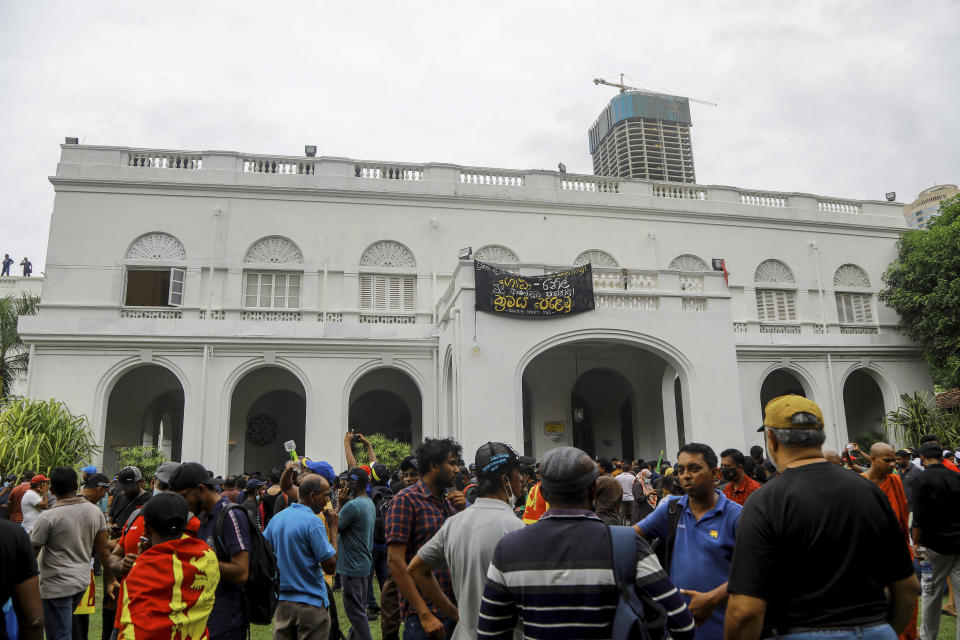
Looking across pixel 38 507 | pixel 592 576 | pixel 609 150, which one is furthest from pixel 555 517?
pixel 609 150

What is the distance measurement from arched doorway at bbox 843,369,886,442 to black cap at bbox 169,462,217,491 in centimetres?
2258

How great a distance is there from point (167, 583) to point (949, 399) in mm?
19413

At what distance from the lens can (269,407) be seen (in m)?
22.3

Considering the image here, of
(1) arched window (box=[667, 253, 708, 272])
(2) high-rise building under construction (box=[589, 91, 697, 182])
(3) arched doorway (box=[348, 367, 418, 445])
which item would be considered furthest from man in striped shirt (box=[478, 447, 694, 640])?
(2) high-rise building under construction (box=[589, 91, 697, 182])

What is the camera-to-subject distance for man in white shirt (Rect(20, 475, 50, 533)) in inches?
286

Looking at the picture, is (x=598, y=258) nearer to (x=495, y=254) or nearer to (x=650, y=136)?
(x=495, y=254)

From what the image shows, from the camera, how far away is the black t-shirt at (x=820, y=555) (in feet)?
8.22

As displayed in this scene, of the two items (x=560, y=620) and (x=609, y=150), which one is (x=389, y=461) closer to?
(x=560, y=620)

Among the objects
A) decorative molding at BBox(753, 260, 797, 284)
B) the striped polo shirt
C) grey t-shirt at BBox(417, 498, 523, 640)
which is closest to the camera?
the striped polo shirt

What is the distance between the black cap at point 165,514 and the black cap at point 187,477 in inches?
21.5

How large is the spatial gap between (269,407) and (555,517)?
2120 centimetres

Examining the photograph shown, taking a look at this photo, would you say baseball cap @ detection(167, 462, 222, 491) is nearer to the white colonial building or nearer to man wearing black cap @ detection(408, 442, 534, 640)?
man wearing black cap @ detection(408, 442, 534, 640)

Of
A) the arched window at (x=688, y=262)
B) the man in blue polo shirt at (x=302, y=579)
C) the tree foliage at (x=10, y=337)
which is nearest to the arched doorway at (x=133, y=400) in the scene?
the tree foliage at (x=10, y=337)

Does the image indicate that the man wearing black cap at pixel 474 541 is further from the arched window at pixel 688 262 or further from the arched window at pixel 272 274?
the arched window at pixel 688 262
